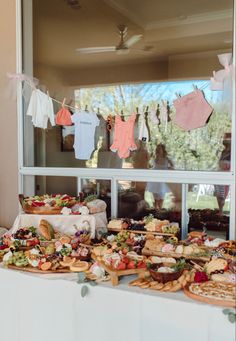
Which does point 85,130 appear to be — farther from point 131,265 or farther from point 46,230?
point 131,265

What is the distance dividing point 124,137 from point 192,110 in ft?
1.47

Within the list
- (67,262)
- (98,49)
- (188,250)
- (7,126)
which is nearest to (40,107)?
(7,126)

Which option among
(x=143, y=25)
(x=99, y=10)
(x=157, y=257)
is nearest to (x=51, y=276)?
(x=157, y=257)

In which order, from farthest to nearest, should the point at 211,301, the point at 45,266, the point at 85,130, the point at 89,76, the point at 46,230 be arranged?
the point at 89,76 < the point at 85,130 < the point at 46,230 < the point at 45,266 < the point at 211,301

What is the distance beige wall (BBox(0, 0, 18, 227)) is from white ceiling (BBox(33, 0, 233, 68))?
1.05 feet

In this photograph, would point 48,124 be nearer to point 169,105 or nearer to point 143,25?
point 169,105

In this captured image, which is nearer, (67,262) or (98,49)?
(67,262)

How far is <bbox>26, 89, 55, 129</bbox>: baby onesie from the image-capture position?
2453 millimetres

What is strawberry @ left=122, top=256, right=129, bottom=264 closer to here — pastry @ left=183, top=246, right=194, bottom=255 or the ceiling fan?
pastry @ left=183, top=246, right=194, bottom=255

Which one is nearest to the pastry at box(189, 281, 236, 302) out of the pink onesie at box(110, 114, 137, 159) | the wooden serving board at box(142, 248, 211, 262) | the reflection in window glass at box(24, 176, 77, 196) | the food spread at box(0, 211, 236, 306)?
the food spread at box(0, 211, 236, 306)

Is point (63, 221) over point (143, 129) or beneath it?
beneath

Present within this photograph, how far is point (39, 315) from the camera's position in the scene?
1.66 m

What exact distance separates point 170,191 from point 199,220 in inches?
13.2

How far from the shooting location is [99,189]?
2.44 meters
